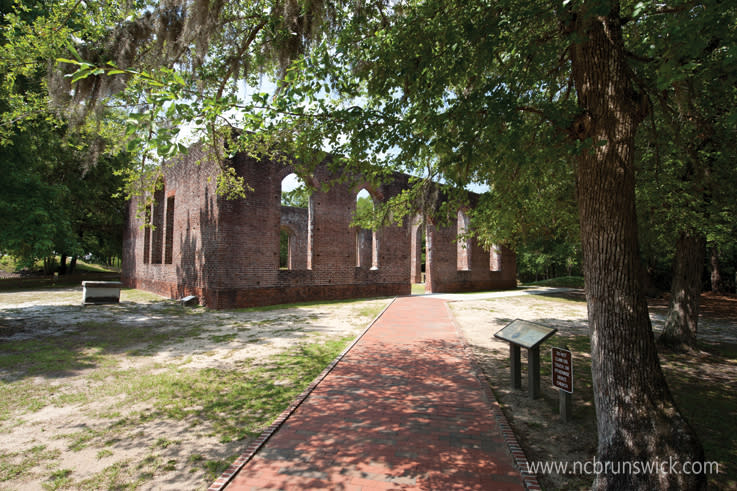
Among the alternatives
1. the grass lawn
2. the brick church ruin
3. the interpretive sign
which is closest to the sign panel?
the interpretive sign

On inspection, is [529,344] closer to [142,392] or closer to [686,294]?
[142,392]

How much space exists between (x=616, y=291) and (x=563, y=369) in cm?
145

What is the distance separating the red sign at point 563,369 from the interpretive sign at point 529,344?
0.24 meters

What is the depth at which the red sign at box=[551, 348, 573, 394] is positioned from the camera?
3822 mm

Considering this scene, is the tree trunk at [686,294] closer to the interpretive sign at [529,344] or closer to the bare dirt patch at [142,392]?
the interpretive sign at [529,344]

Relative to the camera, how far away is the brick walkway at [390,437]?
2.76m

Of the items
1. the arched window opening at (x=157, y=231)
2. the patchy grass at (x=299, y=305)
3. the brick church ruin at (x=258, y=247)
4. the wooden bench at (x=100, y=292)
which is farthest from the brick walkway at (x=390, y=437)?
the arched window opening at (x=157, y=231)

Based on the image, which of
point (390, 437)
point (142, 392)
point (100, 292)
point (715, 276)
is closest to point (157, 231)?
point (100, 292)

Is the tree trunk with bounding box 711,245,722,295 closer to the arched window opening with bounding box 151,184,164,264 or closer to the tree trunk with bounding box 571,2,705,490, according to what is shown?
the tree trunk with bounding box 571,2,705,490

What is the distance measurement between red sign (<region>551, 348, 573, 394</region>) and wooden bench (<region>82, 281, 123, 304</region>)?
14.9 m

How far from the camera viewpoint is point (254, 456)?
3.08 metres

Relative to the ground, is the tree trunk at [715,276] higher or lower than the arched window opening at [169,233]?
lower

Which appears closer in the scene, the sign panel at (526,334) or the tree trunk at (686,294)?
the sign panel at (526,334)

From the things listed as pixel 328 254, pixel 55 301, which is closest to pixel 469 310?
pixel 328 254
